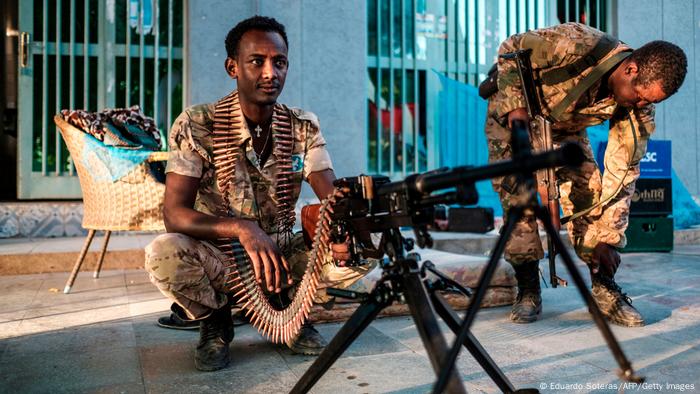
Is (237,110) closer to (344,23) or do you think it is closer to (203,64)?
(203,64)

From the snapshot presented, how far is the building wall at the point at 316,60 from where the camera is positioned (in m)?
6.88

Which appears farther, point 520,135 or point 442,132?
point 442,132

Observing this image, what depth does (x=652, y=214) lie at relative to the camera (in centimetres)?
638

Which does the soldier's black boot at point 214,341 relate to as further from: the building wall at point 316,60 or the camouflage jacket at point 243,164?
the building wall at point 316,60

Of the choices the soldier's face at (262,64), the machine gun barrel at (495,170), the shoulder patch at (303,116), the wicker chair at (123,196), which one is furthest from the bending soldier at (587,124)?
the wicker chair at (123,196)

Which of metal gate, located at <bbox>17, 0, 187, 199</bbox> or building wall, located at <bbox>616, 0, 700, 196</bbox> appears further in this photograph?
building wall, located at <bbox>616, 0, 700, 196</bbox>

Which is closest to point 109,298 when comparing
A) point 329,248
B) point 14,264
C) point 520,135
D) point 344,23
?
point 14,264

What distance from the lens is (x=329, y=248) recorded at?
219cm

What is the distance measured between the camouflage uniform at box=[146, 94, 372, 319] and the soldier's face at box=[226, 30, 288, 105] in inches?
8.5

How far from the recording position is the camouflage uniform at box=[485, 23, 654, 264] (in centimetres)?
337

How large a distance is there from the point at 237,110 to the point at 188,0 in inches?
177

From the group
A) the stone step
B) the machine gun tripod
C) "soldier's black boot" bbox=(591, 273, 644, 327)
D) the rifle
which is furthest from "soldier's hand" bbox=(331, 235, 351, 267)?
the stone step

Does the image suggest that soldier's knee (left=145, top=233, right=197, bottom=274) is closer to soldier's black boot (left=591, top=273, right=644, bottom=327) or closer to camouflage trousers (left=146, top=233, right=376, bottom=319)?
camouflage trousers (left=146, top=233, right=376, bottom=319)

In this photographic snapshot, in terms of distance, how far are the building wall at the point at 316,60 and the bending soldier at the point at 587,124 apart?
369 centimetres
